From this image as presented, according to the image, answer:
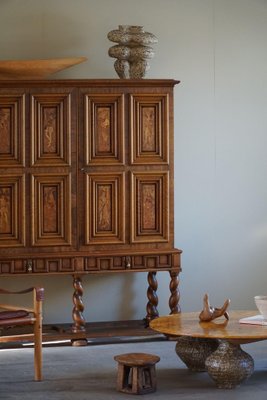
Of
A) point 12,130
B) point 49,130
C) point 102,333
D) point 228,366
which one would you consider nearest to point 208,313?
point 228,366

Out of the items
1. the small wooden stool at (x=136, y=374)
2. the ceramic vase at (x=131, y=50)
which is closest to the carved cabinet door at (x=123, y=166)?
the ceramic vase at (x=131, y=50)

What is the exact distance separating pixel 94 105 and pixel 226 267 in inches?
72.1

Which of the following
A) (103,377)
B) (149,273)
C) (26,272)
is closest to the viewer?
(103,377)

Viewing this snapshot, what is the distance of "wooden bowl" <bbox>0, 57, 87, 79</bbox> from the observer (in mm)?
7164

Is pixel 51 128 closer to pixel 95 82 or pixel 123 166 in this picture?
pixel 95 82

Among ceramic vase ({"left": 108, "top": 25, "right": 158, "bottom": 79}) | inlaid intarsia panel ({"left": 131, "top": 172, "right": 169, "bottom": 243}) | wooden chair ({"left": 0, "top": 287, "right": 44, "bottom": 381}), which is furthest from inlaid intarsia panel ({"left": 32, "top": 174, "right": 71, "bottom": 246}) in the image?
wooden chair ({"left": 0, "top": 287, "right": 44, "bottom": 381})

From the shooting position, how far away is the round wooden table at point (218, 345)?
5.53 meters

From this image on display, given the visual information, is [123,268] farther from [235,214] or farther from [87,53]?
[87,53]

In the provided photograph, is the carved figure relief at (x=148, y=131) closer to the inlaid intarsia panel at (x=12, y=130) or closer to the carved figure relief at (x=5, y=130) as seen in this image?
the inlaid intarsia panel at (x=12, y=130)

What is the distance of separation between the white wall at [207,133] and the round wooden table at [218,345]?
182 centimetres

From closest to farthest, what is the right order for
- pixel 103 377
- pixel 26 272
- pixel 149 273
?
1. pixel 103 377
2. pixel 26 272
3. pixel 149 273

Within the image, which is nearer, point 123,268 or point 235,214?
point 123,268

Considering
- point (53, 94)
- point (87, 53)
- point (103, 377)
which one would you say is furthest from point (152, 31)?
point (103, 377)

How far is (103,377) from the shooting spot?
5.94 m
